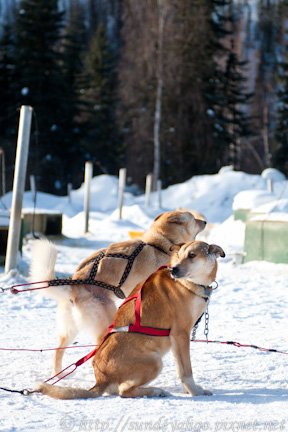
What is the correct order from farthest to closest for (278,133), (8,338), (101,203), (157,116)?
(278,133) < (157,116) < (101,203) < (8,338)

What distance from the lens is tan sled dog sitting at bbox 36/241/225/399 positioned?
11.9ft

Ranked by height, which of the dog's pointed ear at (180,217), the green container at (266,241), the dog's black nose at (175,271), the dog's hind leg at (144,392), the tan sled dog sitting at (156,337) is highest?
the dog's pointed ear at (180,217)

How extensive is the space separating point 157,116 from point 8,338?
24127mm

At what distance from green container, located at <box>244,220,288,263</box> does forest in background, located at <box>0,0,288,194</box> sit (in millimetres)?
18366

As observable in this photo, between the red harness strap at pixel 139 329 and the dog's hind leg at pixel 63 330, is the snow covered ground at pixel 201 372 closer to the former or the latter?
the dog's hind leg at pixel 63 330

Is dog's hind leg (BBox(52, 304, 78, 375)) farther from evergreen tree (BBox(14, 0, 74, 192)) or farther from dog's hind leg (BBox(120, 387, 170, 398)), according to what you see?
evergreen tree (BBox(14, 0, 74, 192))

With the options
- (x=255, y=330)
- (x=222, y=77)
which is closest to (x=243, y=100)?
(x=222, y=77)

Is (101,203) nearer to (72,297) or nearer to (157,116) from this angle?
(157,116)

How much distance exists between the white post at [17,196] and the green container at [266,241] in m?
4.01

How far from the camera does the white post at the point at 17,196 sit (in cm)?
809

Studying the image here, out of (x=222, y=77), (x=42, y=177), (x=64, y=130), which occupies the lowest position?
(x=42, y=177)

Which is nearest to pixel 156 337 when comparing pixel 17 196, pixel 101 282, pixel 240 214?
pixel 101 282

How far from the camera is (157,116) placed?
28875mm

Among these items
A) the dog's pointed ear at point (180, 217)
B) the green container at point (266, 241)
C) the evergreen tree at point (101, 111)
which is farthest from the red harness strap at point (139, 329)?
the evergreen tree at point (101, 111)
